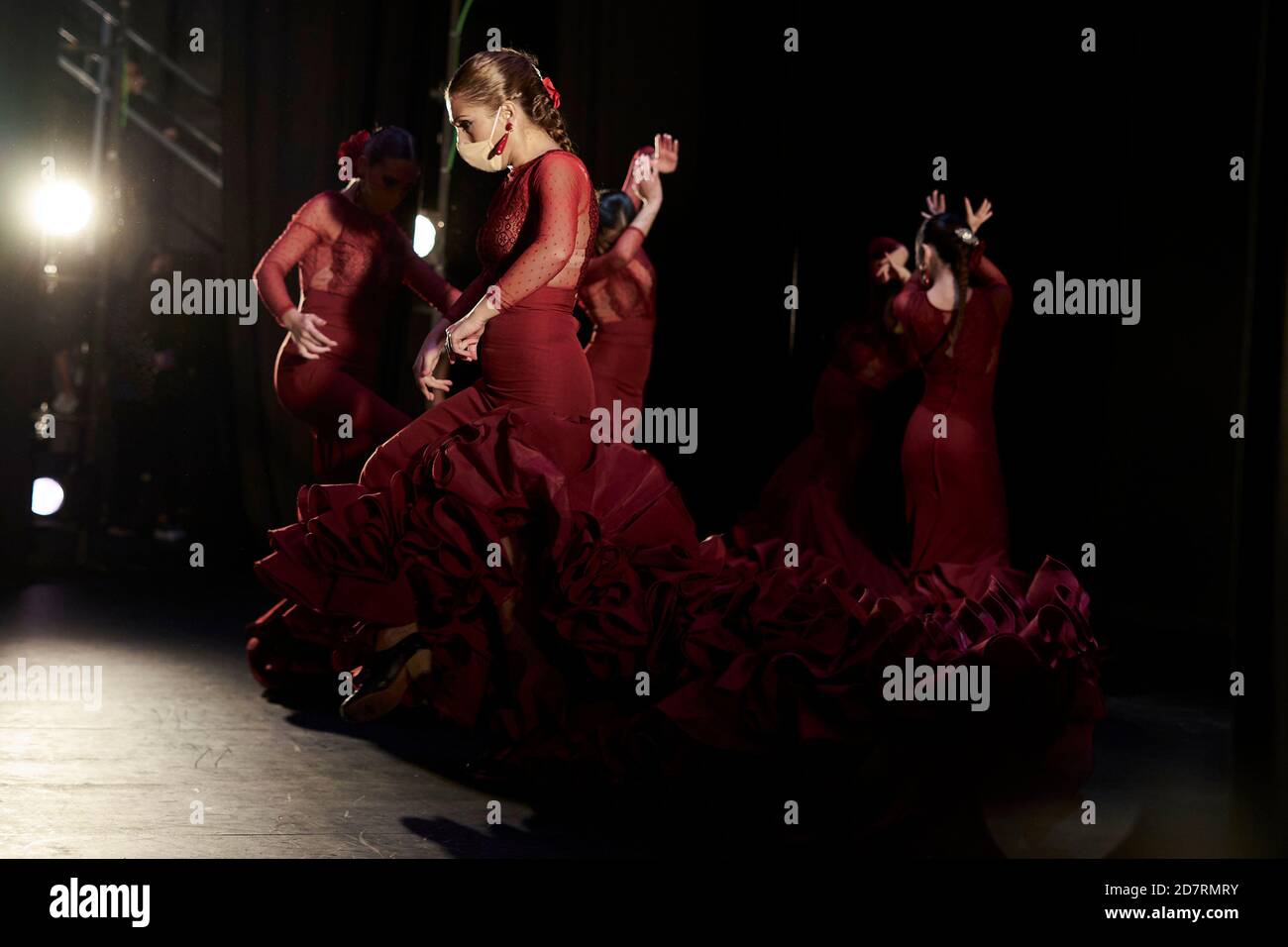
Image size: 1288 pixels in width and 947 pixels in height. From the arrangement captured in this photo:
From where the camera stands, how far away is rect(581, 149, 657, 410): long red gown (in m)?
5.36

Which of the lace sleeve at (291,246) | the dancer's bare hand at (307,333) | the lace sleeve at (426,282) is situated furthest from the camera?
the lace sleeve at (426,282)

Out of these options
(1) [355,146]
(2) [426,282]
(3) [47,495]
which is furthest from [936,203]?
(3) [47,495]

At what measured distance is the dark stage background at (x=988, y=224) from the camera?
17.7 ft

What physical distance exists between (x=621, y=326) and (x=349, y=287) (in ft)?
3.96

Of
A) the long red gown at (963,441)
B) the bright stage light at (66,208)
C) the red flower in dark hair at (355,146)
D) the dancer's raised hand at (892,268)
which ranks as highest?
the bright stage light at (66,208)

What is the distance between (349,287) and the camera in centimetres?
457

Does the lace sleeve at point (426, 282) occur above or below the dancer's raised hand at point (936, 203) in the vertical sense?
below

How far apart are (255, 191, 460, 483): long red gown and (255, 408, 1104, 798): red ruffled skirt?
1129mm

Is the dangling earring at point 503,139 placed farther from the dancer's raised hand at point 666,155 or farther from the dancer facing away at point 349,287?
the dancer's raised hand at point 666,155

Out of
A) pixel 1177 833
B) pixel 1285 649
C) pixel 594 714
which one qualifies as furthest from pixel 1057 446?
pixel 1285 649

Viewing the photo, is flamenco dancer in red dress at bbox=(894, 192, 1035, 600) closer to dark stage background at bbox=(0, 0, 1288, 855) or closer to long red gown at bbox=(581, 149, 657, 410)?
dark stage background at bbox=(0, 0, 1288, 855)

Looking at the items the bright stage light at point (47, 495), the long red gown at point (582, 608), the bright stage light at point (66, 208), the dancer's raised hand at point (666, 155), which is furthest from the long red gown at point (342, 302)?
the bright stage light at point (47, 495)

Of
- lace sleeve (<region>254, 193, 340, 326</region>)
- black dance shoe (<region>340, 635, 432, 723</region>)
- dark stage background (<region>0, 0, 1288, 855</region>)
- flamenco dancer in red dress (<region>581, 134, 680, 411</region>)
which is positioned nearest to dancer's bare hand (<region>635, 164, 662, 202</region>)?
flamenco dancer in red dress (<region>581, 134, 680, 411</region>)

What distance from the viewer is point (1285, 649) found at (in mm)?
2232
